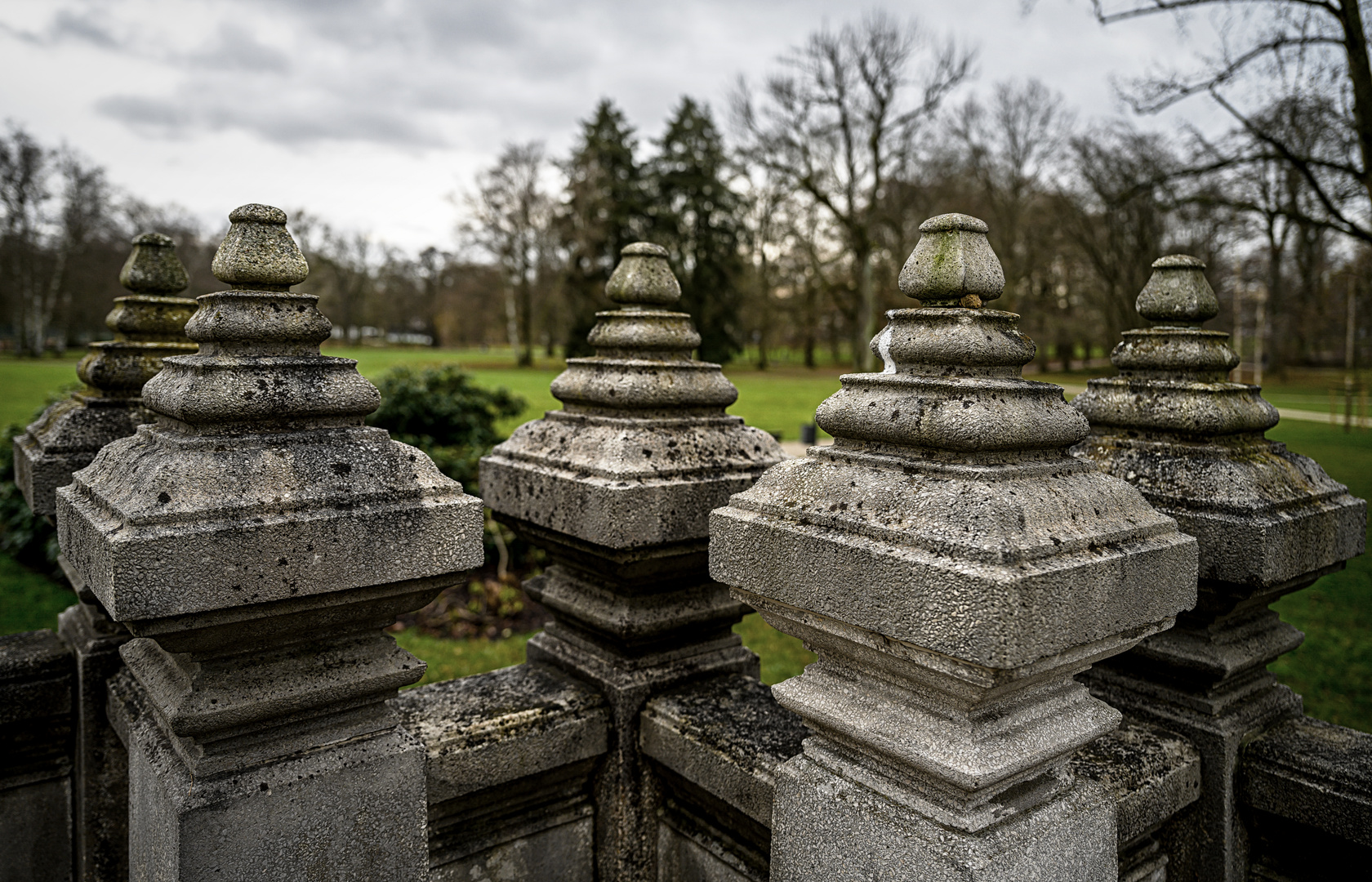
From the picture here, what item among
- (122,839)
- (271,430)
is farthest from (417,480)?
(122,839)

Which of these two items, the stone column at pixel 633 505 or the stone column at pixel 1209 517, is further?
the stone column at pixel 633 505

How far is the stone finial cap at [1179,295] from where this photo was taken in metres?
2.20

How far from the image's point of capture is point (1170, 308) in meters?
2.22

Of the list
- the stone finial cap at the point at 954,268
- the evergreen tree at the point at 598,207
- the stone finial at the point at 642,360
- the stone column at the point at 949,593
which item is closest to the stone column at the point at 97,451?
the stone finial at the point at 642,360

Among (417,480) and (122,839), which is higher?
(417,480)

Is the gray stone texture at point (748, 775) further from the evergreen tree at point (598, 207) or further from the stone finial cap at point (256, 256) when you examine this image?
Answer: the evergreen tree at point (598, 207)

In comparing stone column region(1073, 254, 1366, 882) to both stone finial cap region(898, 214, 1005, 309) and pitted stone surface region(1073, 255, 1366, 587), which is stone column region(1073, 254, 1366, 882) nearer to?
pitted stone surface region(1073, 255, 1366, 587)

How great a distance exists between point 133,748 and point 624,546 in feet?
3.94

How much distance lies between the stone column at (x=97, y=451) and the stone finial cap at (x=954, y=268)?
7.03ft

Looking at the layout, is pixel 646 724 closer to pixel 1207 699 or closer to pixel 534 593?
pixel 534 593

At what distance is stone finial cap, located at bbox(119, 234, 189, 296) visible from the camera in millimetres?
2457

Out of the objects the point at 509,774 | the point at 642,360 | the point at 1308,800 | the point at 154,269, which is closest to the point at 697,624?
the point at 509,774

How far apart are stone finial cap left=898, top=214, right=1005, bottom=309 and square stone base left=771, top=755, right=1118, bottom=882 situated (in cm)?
98

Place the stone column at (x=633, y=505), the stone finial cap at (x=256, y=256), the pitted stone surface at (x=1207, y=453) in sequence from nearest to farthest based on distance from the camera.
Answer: the stone finial cap at (x=256, y=256)
the pitted stone surface at (x=1207, y=453)
the stone column at (x=633, y=505)
